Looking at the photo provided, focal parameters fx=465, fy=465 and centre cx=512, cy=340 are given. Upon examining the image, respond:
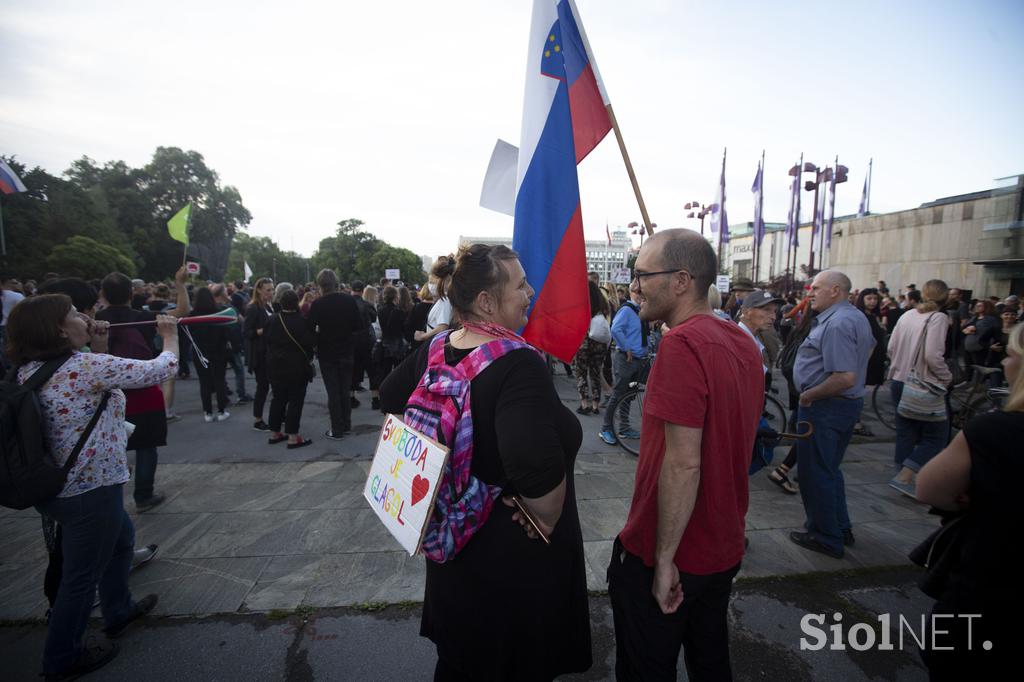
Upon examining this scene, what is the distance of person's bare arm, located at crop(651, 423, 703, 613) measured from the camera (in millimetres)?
1546

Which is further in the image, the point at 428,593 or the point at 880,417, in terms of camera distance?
the point at 880,417

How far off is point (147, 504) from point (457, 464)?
4.21 m

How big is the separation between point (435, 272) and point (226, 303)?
814cm

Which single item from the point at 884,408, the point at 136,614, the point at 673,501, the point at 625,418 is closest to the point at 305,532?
the point at 136,614

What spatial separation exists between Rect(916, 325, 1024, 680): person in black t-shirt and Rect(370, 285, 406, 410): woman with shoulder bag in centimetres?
697

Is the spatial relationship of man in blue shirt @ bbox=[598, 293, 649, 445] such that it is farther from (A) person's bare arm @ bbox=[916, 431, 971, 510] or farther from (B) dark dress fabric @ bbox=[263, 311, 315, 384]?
(A) person's bare arm @ bbox=[916, 431, 971, 510]

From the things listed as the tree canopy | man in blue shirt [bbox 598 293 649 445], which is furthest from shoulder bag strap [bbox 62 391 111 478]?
the tree canopy

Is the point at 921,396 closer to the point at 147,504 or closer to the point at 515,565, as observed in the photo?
the point at 515,565

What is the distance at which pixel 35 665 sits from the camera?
2.46m

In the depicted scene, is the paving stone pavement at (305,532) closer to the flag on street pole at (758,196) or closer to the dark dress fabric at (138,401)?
the dark dress fabric at (138,401)

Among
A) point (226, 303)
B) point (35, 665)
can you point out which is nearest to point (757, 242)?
point (226, 303)

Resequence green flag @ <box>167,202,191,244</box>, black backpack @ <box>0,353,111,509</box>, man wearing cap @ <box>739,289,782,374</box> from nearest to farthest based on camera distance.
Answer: black backpack @ <box>0,353,111,509</box> < man wearing cap @ <box>739,289,782,374</box> < green flag @ <box>167,202,191,244</box>

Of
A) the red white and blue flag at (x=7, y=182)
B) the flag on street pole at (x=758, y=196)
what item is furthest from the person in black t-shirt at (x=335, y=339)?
the flag on street pole at (x=758, y=196)

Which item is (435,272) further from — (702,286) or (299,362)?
(299,362)
